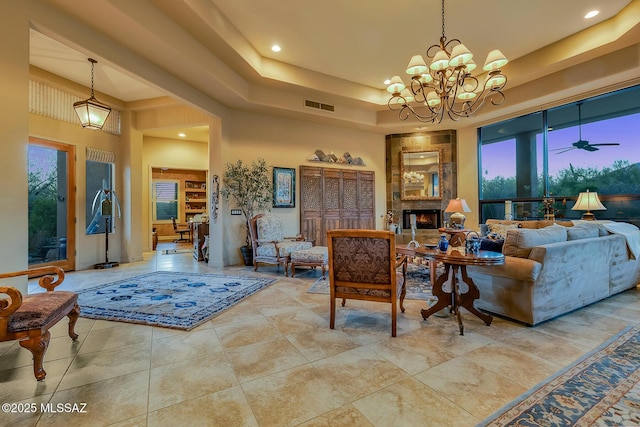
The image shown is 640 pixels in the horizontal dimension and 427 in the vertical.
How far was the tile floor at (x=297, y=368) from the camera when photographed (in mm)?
1561

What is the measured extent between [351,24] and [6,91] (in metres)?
4.06

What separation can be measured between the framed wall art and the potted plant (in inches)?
10.0

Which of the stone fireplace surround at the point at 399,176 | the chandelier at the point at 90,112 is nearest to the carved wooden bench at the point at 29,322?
the chandelier at the point at 90,112

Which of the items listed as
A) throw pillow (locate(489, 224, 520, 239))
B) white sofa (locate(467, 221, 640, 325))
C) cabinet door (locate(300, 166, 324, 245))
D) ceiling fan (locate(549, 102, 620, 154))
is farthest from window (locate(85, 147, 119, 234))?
ceiling fan (locate(549, 102, 620, 154))

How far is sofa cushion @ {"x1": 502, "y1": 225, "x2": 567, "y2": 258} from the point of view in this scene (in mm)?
2775

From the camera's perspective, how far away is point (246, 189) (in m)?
5.68

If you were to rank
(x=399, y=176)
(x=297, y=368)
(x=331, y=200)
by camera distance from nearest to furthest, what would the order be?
(x=297, y=368), (x=331, y=200), (x=399, y=176)

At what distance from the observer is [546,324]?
9.08ft

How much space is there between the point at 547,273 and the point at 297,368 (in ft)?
8.43

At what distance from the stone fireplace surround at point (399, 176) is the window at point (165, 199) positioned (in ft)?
26.4

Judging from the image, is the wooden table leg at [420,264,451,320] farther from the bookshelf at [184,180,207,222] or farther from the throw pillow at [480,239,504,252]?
the bookshelf at [184,180,207,222]

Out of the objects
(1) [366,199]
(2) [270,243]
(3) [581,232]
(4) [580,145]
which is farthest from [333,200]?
(4) [580,145]

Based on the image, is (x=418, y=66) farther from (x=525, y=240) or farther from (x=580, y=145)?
(x=580, y=145)

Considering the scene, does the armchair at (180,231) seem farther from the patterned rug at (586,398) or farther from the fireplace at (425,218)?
the patterned rug at (586,398)
